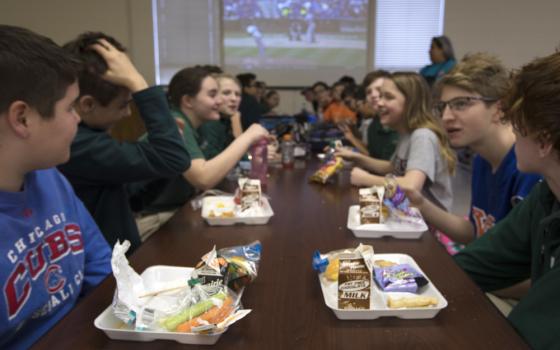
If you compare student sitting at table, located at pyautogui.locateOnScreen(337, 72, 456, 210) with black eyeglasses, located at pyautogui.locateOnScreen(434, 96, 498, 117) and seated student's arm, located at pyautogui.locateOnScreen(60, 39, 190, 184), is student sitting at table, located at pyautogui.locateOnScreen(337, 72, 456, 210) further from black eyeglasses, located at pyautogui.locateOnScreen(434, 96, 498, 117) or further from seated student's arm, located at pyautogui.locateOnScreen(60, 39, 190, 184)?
seated student's arm, located at pyautogui.locateOnScreen(60, 39, 190, 184)

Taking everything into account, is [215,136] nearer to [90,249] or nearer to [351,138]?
[351,138]

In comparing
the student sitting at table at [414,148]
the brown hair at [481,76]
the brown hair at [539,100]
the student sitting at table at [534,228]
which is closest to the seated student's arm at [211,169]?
the student sitting at table at [414,148]

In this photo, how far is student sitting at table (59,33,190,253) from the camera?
4.71 feet

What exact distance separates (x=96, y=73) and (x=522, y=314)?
131 centimetres

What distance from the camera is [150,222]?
6.81ft

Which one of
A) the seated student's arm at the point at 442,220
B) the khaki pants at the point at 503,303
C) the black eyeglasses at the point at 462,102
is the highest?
the black eyeglasses at the point at 462,102

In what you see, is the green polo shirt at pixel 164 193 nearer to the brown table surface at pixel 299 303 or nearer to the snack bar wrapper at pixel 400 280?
the brown table surface at pixel 299 303

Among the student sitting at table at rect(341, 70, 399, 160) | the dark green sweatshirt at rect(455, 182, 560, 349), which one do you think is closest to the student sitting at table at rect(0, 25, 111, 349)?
the dark green sweatshirt at rect(455, 182, 560, 349)

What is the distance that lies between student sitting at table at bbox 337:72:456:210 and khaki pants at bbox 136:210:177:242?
0.85 meters

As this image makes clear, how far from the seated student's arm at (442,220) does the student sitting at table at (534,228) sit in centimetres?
34

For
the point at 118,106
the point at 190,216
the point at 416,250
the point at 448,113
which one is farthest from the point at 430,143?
the point at 118,106

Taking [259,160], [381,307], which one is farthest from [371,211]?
[259,160]

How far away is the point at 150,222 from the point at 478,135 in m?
1.39

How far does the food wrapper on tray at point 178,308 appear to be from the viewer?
0.76 metres
